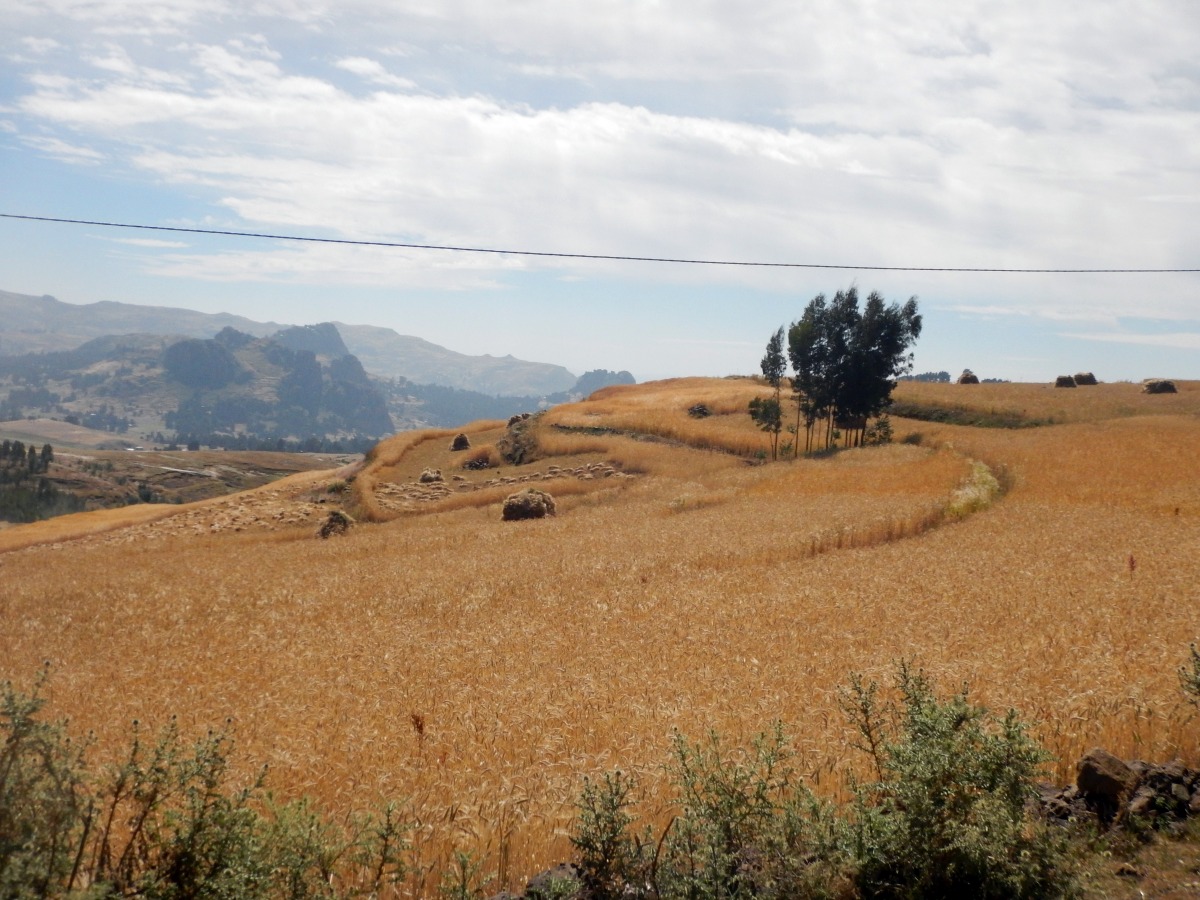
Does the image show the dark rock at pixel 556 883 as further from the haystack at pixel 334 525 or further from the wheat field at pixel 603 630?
the haystack at pixel 334 525

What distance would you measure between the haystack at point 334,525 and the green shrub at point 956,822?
29.6 meters

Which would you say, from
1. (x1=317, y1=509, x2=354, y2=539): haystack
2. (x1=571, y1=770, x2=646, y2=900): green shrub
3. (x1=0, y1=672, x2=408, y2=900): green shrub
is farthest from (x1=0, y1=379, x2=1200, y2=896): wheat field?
(x1=0, y1=672, x2=408, y2=900): green shrub

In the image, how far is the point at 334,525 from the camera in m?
33.4

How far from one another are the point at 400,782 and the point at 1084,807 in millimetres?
5954

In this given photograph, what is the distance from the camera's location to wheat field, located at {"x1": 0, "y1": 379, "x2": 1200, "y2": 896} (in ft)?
26.4

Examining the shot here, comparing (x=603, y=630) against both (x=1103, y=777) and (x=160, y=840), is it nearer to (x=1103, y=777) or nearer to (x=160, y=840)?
(x=1103, y=777)

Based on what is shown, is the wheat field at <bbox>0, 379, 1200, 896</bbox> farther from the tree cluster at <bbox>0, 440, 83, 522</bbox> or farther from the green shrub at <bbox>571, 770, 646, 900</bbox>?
the tree cluster at <bbox>0, 440, 83, 522</bbox>

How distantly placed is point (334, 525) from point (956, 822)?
31.0m

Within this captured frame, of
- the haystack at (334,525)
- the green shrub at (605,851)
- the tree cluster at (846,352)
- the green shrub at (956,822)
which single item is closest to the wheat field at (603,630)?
the haystack at (334,525)

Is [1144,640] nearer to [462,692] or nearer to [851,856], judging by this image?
[851,856]

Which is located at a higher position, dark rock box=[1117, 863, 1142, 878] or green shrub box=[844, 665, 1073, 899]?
green shrub box=[844, 665, 1073, 899]

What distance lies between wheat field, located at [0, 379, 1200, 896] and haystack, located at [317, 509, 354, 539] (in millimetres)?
557

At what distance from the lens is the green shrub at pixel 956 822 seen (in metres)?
5.41

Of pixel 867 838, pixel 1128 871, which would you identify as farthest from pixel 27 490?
pixel 1128 871
